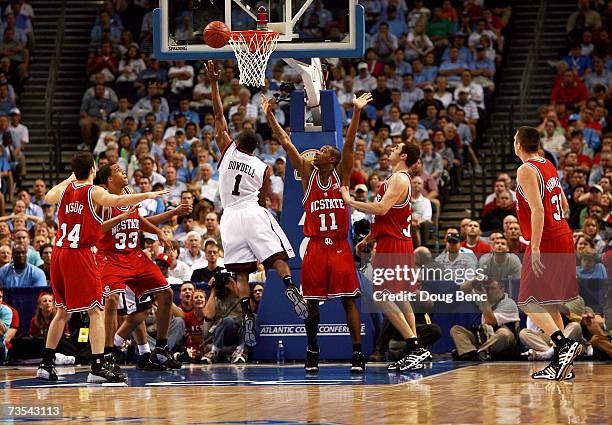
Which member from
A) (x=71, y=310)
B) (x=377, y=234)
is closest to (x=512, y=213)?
(x=377, y=234)

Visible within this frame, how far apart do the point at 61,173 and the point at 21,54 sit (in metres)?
3.36

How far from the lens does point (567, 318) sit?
13.5m

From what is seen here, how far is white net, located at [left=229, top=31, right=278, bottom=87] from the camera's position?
12469mm

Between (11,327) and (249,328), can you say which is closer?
(249,328)

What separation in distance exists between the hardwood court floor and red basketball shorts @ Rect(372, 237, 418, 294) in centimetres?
93

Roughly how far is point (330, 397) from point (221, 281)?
4.65 m

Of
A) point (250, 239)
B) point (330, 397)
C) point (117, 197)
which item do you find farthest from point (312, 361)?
point (117, 197)

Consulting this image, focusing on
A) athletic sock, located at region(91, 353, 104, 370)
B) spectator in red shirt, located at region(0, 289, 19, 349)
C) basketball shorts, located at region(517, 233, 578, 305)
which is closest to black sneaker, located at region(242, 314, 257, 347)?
athletic sock, located at region(91, 353, 104, 370)

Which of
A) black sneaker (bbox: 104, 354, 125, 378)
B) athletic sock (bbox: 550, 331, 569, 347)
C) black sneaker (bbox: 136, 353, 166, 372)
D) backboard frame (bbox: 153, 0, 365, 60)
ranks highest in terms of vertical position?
backboard frame (bbox: 153, 0, 365, 60)

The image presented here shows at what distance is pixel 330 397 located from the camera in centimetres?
966

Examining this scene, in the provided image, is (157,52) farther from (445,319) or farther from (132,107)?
(132,107)

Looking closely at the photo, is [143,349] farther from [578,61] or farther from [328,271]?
[578,61]

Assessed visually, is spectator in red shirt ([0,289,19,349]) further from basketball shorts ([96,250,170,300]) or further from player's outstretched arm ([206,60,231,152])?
player's outstretched arm ([206,60,231,152])

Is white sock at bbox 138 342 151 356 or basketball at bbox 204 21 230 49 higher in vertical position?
basketball at bbox 204 21 230 49
